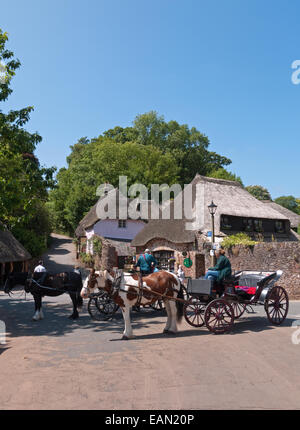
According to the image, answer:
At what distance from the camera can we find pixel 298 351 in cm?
743

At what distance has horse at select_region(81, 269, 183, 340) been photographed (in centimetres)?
885

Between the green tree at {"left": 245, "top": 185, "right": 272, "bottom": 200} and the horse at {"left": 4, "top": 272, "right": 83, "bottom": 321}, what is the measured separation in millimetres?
70686

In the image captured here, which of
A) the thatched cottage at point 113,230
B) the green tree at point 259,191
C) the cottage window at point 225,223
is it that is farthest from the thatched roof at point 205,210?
the green tree at point 259,191

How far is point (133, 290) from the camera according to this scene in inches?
355

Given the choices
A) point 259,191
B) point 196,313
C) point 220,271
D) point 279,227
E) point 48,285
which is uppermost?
point 259,191

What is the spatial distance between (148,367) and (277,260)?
1238 cm

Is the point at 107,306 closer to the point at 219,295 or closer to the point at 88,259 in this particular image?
the point at 219,295

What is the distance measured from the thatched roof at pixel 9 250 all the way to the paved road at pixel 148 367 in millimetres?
12277

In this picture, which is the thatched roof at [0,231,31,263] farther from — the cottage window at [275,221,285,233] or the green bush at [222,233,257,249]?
the cottage window at [275,221,285,233]

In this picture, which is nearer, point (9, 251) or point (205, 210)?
point (9, 251)

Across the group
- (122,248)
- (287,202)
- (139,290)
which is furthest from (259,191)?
(139,290)

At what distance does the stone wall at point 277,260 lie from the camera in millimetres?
16531

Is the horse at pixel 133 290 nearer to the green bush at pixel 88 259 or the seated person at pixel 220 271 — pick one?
the seated person at pixel 220 271

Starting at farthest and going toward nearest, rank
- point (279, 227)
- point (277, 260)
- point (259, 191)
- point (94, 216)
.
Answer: point (259, 191)
point (94, 216)
point (279, 227)
point (277, 260)
